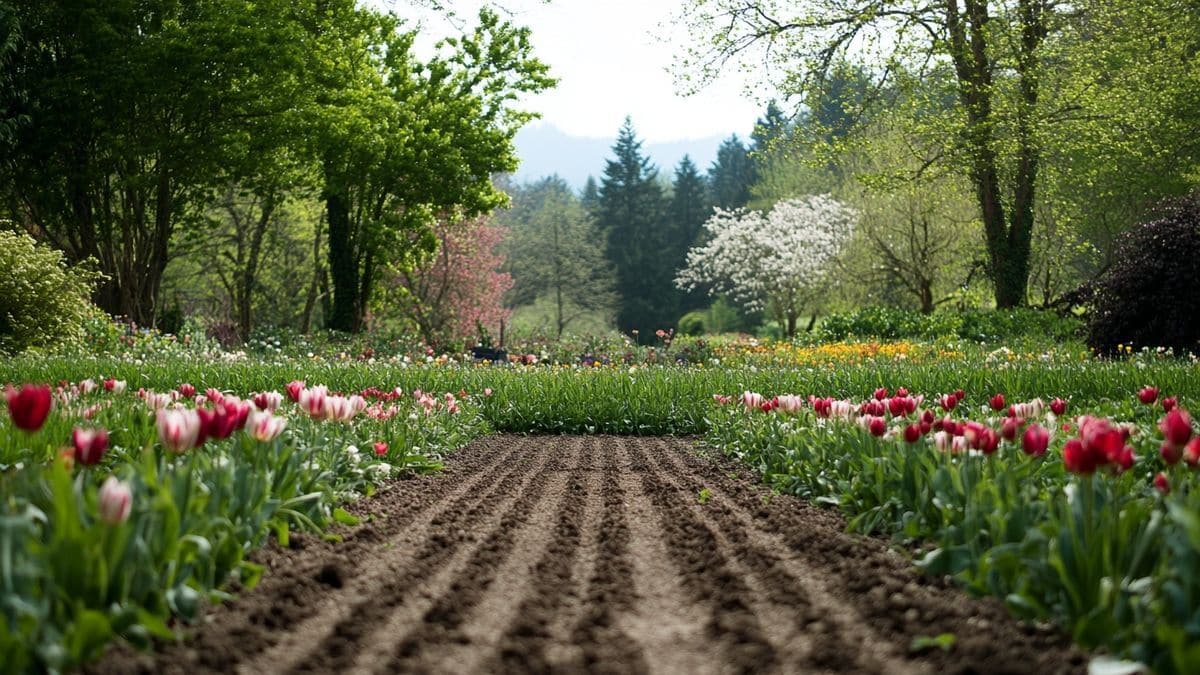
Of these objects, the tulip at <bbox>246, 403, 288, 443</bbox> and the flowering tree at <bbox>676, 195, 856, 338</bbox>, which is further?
the flowering tree at <bbox>676, 195, 856, 338</bbox>

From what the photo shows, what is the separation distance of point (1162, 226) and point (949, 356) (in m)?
3.74

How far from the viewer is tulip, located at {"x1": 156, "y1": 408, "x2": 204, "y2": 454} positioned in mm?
3074

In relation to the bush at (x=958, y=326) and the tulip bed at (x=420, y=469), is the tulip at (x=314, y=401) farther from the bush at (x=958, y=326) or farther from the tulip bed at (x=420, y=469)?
the bush at (x=958, y=326)

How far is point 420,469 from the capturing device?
635 centimetres

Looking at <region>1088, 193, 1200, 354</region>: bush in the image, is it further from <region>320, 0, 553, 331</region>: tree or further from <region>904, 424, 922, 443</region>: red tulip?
<region>320, 0, 553, 331</region>: tree

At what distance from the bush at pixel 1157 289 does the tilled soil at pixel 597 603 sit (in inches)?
443

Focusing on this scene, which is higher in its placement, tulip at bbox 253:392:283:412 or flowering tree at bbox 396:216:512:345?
flowering tree at bbox 396:216:512:345

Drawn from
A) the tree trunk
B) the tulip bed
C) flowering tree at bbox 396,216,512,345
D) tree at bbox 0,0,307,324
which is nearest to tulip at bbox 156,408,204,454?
the tulip bed

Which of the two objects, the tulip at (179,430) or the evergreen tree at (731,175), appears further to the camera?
the evergreen tree at (731,175)

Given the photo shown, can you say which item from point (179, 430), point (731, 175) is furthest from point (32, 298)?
point (731, 175)

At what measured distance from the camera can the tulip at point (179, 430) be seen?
3.07 meters

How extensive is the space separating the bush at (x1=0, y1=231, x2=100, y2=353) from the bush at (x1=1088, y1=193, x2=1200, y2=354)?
16.5 metres

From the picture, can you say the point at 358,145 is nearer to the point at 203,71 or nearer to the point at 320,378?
the point at 203,71

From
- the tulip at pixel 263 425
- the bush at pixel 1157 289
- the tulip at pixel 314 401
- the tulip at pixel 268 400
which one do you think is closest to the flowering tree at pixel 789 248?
the bush at pixel 1157 289
